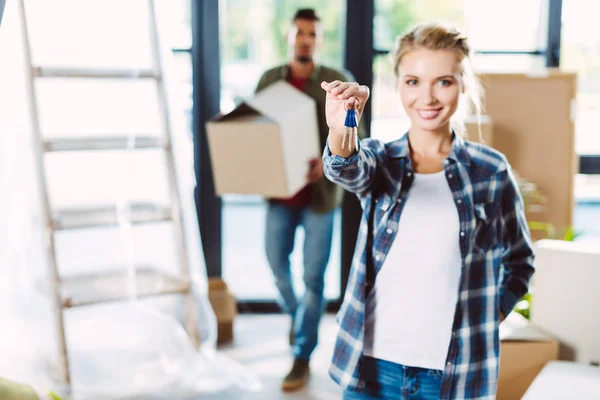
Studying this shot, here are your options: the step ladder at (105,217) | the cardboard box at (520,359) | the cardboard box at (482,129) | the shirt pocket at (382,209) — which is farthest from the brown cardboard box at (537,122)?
the shirt pocket at (382,209)

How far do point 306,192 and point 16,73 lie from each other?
1105 millimetres

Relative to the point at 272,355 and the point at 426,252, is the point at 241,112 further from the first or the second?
the point at 426,252

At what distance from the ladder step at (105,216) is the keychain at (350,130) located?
4.48 feet

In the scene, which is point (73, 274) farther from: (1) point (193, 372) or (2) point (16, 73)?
(2) point (16, 73)

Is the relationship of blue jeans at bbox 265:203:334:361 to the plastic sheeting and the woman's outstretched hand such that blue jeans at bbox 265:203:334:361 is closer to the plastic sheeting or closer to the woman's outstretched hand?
the plastic sheeting

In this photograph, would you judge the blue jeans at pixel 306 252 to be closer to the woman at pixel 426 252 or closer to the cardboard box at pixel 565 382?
the cardboard box at pixel 565 382

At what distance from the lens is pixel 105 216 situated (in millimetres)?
2426

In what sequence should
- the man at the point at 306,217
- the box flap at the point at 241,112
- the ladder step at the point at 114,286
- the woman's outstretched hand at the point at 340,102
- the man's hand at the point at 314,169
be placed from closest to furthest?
the woman's outstretched hand at the point at 340,102
the ladder step at the point at 114,286
the box flap at the point at 241,112
the man's hand at the point at 314,169
the man at the point at 306,217

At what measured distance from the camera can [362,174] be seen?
1.25 m

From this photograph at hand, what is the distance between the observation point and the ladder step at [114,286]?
232 cm

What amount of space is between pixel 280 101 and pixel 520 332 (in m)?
1.08

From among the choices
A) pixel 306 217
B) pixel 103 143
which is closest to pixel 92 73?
pixel 103 143

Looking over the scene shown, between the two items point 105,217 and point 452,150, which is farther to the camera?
point 105,217

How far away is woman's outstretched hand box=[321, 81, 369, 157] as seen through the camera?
1.07 m
